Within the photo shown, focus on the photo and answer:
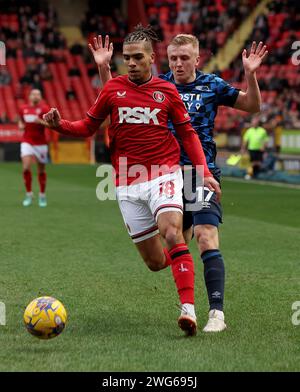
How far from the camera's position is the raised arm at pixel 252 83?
669cm

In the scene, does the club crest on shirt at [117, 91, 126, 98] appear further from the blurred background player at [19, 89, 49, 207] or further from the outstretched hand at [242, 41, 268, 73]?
the blurred background player at [19, 89, 49, 207]

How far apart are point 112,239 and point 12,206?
18.0 ft

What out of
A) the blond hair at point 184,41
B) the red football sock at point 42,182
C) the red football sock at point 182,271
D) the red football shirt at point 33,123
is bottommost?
the red football sock at point 42,182

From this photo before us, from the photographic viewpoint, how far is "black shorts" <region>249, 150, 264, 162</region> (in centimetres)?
2593

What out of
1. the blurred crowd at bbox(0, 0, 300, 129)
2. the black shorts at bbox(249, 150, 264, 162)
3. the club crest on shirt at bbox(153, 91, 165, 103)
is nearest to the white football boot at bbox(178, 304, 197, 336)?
the club crest on shirt at bbox(153, 91, 165, 103)

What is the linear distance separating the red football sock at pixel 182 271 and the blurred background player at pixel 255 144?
1984cm

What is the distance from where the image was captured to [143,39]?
6.43m

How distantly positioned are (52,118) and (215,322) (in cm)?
188

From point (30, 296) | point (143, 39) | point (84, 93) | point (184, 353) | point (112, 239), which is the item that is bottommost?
point (84, 93)

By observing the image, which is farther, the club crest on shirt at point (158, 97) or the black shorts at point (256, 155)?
the black shorts at point (256, 155)

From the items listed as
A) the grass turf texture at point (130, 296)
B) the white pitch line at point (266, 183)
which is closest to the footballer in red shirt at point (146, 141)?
the grass turf texture at point (130, 296)

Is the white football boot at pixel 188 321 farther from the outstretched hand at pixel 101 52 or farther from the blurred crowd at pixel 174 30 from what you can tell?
the blurred crowd at pixel 174 30
